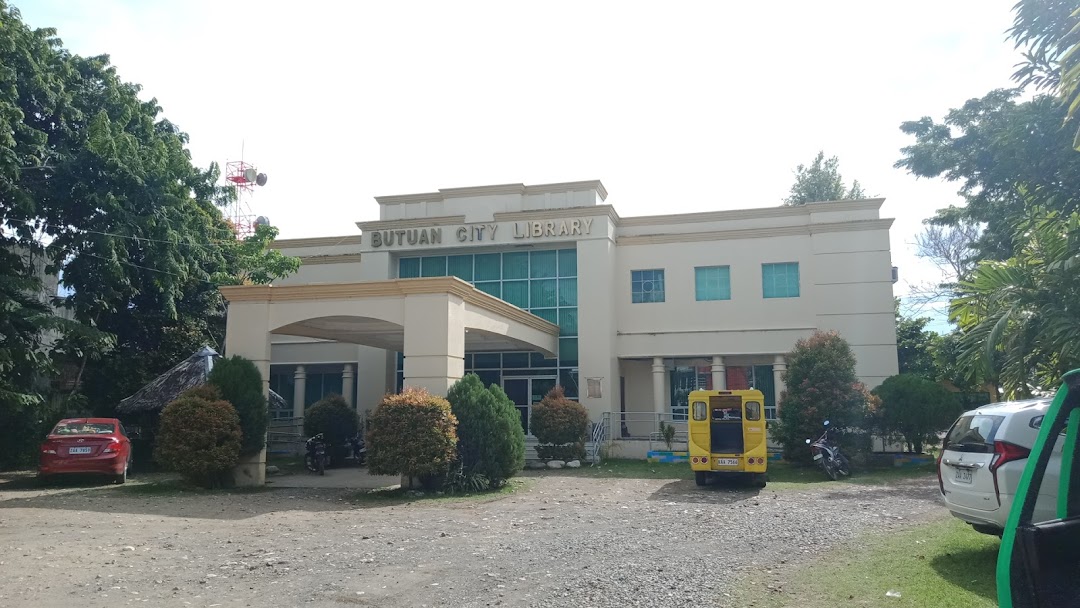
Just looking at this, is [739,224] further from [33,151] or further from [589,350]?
[33,151]

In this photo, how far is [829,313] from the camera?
23062mm

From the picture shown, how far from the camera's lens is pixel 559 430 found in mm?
19859

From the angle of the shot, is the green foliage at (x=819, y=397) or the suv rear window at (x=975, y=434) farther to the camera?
the green foliage at (x=819, y=397)

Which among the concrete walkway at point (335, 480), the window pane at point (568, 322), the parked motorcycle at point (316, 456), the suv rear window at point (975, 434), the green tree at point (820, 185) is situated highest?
the green tree at point (820, 185)

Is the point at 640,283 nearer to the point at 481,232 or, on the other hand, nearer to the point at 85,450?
the point at 481,232

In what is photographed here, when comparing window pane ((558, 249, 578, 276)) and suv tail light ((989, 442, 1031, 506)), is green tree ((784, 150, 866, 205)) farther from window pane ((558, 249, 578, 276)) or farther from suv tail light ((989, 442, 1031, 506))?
suv tail light ((989, 442, 1031, 506))

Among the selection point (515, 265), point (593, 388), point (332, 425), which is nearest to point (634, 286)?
point (593, 388)

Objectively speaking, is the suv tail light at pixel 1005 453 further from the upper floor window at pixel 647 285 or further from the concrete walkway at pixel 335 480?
the upper floor window at pixel 647 285

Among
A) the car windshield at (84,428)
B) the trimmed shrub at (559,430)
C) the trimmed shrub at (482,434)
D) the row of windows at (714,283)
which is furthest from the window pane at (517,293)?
the car windshield at (84,428)

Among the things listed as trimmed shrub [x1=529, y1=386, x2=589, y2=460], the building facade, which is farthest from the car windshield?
trimmed shrub [x1=529, y1=386, x2=589, y2=460]

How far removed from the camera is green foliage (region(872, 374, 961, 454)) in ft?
61.2

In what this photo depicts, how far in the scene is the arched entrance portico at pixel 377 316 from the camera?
15.0 meters

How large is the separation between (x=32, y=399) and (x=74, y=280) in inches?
132

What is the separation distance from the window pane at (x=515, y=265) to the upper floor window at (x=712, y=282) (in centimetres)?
Answer: 545
